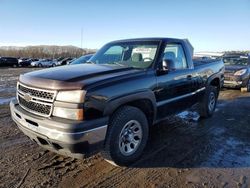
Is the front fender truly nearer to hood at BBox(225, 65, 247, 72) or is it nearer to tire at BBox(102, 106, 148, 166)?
tire at BBox(102, 106, 148, 166)

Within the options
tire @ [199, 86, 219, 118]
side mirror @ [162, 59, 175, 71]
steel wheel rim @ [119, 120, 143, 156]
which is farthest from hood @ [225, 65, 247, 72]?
steel wheel rim @ [119, 120, 143, 156]

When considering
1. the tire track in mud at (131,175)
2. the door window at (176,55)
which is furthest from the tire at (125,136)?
the door window at (176,55)

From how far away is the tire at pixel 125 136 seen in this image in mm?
3496

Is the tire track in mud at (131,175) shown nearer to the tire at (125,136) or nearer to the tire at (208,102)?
the tire at (125,136)

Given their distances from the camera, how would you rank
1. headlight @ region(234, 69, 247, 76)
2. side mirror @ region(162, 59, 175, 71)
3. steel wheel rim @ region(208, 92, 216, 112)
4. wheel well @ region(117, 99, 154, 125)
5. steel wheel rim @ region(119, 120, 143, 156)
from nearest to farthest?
steel wheel rim @ region(119, 120, 143, 156), wheel well @ region(117, 99, 154, 125), side mirror @ region(162, 59, 175, 71), steel wheel rim @ region(208, 92, 216, 112), headlight @ region(234, 69, 247, 76)

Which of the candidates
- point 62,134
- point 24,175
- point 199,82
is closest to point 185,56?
point 199,82

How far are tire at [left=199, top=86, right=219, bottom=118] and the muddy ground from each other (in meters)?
0.88

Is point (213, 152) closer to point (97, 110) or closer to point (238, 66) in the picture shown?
point (97, 110)

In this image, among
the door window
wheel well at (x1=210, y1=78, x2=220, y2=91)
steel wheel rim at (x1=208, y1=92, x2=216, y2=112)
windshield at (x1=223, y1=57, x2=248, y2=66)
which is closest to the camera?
the door window

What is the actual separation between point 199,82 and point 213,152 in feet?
5.95

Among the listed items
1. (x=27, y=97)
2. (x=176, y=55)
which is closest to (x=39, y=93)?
(x=27, y=97)

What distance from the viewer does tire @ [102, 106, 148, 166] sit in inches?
138

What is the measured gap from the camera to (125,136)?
3.80 metres

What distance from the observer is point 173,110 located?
483 centimetres
